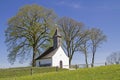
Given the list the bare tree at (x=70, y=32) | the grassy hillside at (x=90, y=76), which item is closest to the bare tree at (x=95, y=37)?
the bare tree at (x=70, y=32)

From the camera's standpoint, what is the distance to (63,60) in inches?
2689

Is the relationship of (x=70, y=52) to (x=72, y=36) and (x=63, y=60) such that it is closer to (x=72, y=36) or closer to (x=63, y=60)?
(x=72, y=36)

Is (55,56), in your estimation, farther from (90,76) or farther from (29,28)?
(90,76)

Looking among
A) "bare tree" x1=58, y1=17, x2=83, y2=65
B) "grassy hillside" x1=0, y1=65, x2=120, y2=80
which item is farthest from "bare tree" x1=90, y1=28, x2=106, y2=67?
"grassy hillside" x1=0, y1=65, x2=120, y2=80

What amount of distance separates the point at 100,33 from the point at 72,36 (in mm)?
9720

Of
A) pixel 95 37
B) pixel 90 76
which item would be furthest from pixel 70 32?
pixel 90 76

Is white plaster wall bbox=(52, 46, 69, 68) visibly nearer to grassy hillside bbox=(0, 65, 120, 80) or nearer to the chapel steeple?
the chapel steeple

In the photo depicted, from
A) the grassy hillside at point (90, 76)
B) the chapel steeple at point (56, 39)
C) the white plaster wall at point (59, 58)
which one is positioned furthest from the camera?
the chapel steeple at point (56, 39)

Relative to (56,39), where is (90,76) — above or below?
below

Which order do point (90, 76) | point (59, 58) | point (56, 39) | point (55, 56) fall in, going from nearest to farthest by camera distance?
1. point (90, 76)
2. point (55, 56)
3. point (59, 58)
4. point (56, 39)

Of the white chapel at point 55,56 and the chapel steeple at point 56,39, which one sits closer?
the white chapel at point 55,56

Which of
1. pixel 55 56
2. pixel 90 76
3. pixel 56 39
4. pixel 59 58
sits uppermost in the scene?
pixel 56 39

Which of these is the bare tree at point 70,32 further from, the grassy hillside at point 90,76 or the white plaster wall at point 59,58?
the grassy hillside at point 90,76

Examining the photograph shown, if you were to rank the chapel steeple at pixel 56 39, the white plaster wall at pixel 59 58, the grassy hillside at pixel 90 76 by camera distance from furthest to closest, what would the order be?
the chapel steeple at pixel 56 39, the white plaster wall at pixel 59 58, the grassy hillside at pixel 90 76
